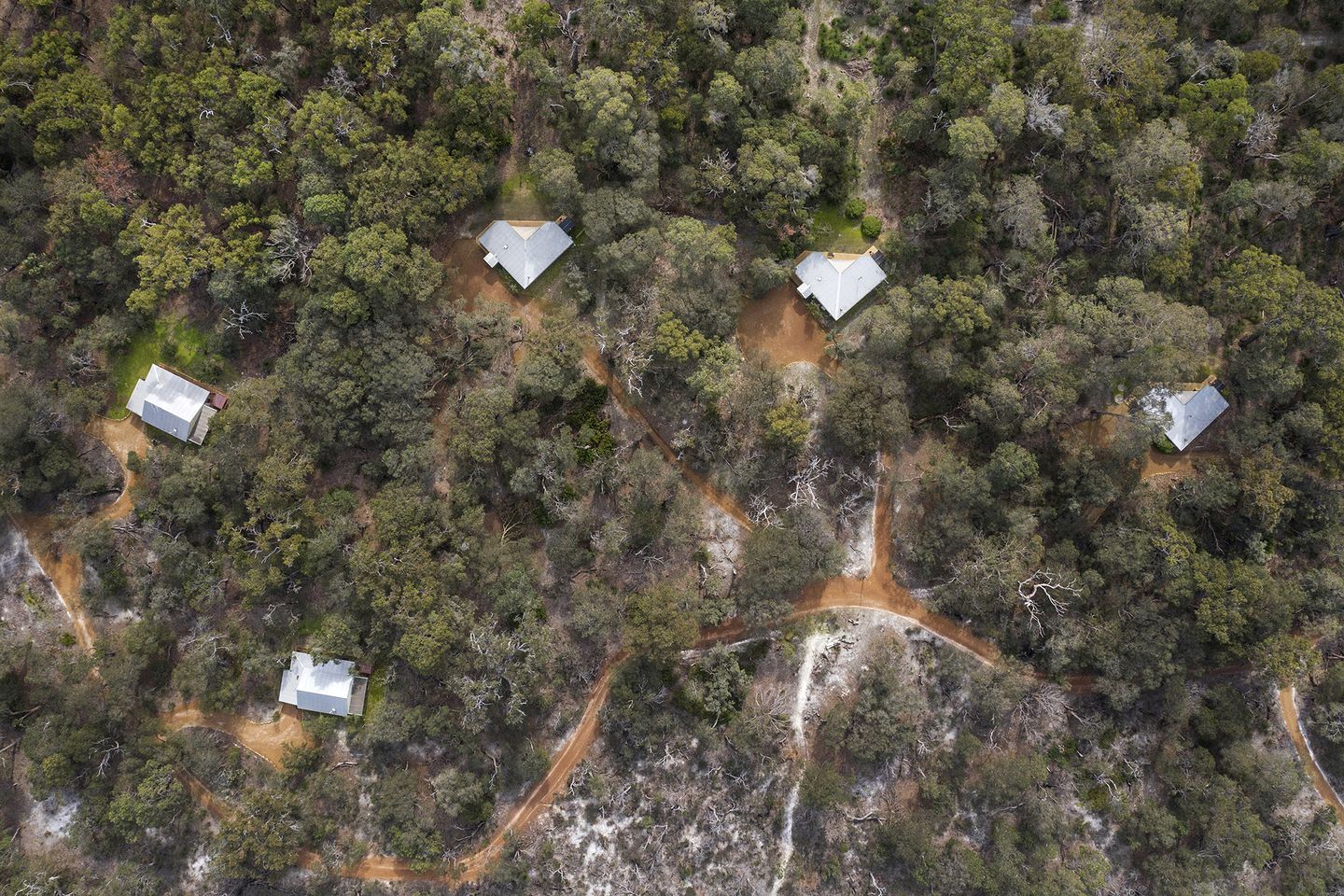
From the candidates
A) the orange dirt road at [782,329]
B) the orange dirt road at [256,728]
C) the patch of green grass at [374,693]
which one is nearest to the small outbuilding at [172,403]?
the orange dirt road at [256,728]

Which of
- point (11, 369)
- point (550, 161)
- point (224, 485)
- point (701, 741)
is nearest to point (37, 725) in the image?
point (224, 485)

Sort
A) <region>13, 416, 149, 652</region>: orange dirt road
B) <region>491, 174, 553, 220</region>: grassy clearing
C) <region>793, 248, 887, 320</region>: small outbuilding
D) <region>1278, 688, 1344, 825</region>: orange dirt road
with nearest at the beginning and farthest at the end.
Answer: <region>793, 248, 887, 320</region>: small outbuilding, <region>491, 174, 553, 220</region>: grassy clearing, <region>13, 416, 149, 652</region>: orange dirt road, <region>1278, 688, 1344, 825</region>: orange dirt road

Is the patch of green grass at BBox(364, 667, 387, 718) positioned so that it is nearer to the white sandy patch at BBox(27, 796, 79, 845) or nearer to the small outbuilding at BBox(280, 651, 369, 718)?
the small outbuilding at BBox(280, 651, 369, 718)

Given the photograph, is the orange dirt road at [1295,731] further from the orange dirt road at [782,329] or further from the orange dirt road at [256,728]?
the orange dirt road at [256,728]

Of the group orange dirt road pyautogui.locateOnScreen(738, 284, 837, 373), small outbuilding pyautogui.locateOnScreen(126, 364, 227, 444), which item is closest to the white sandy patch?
small outbuilding pyautogui.locateOnScreen(126, 364, 227, 444)

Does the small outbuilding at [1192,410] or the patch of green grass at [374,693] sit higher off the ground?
the small outbuilding at [1192,410]


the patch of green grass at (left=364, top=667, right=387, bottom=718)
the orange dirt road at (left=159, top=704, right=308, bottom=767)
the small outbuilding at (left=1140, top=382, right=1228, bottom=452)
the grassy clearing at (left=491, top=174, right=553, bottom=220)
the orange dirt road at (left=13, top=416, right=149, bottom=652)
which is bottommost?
the orange dirt road at (left=159, top=704, right=308, bottom=767)

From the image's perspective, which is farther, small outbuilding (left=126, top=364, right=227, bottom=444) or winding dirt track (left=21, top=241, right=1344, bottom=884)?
winding dirt track (left=21, top=241, right=1344, bottom=884)

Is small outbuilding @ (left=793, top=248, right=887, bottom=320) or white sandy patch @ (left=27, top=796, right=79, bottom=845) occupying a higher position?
small outbuilding @ (left=793, top=248, right=887, bottom=320)
